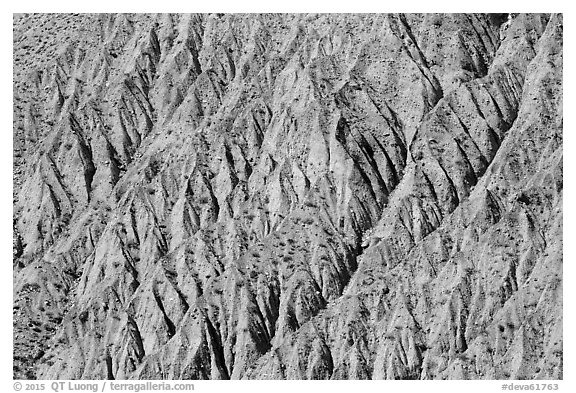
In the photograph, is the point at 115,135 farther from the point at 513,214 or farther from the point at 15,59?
the point at 513,214

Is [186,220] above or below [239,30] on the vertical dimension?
below

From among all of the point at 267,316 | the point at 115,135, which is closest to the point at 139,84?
the point at 115,135
